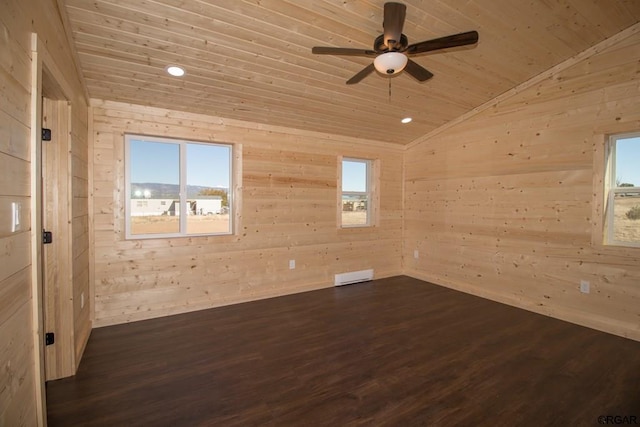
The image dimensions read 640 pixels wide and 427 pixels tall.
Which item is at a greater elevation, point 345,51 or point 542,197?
point 345,51

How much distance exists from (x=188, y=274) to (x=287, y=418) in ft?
7.78

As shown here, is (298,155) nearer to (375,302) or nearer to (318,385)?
(375,302)

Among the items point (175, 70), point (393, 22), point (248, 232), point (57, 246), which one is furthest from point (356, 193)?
point (57, 246)

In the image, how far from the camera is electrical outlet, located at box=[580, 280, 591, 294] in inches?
135

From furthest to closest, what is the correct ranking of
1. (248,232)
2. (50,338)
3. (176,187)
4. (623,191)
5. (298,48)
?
(248,232) → (176,187) → (623,191) → (298,48) → (50,338)

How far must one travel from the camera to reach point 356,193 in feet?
17.4

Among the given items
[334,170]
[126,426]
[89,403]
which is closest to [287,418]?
[126,426]

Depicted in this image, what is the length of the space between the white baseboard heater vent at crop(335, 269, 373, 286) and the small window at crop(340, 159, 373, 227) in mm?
821

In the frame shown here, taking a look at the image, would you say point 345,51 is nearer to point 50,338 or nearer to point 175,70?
point 175,70

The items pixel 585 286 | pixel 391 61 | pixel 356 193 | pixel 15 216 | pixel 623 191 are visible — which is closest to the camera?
pixel 15 216

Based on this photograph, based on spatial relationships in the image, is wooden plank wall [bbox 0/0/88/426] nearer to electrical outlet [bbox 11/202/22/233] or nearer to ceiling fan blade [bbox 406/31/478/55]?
electrical outlet [bbox 11/202/22/233]

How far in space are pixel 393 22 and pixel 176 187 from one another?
9.98 feet

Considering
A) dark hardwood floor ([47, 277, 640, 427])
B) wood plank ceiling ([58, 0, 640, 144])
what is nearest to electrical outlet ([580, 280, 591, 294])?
dark hardwood floor ([47, 277, 640, 427])

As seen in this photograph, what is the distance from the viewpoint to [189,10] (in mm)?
2293
